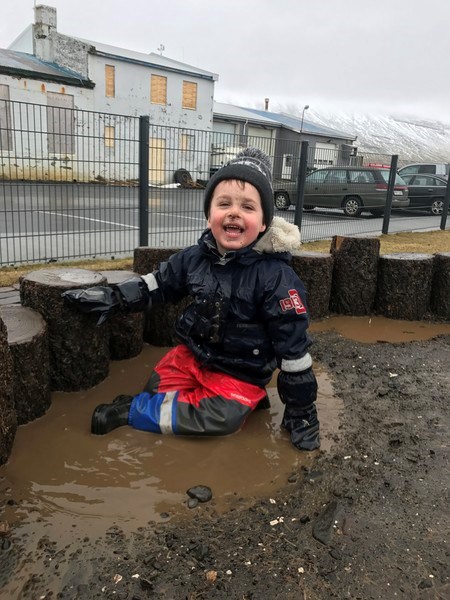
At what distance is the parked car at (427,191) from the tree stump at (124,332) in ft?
48.7

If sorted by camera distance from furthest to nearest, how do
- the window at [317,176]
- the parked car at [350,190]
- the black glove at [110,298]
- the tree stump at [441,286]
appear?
the parked car at [350,190], the window at [317,176], the tree stump at [441,286], the black glove at [110,298]

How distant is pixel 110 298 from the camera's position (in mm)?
3018

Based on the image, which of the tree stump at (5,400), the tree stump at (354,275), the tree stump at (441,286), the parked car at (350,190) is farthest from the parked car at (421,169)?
the tree stump at (5,400)

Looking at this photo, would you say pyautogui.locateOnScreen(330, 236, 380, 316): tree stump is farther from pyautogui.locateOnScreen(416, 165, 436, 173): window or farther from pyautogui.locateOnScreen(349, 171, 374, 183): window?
pyautogui.locateOnScreen(416, 165, 436, 173): window

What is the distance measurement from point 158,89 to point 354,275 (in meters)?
21.1

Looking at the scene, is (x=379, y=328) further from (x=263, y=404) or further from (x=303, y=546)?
(x=303, y=546)

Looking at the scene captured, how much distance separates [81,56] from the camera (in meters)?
20.7

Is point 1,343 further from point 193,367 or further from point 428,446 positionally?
point 428,446

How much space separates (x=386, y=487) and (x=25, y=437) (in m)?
1.82

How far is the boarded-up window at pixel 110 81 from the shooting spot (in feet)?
70.6

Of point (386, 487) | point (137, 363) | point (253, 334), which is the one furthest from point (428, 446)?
point (137, 363)

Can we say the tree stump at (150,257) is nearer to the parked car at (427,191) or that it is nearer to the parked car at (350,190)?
the parked car at (350,190)

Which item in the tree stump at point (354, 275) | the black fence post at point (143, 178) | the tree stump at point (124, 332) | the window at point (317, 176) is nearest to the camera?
the tree stump at point (124, 332)

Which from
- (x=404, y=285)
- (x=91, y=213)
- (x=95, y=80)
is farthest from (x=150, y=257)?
(x=95, y=80)
